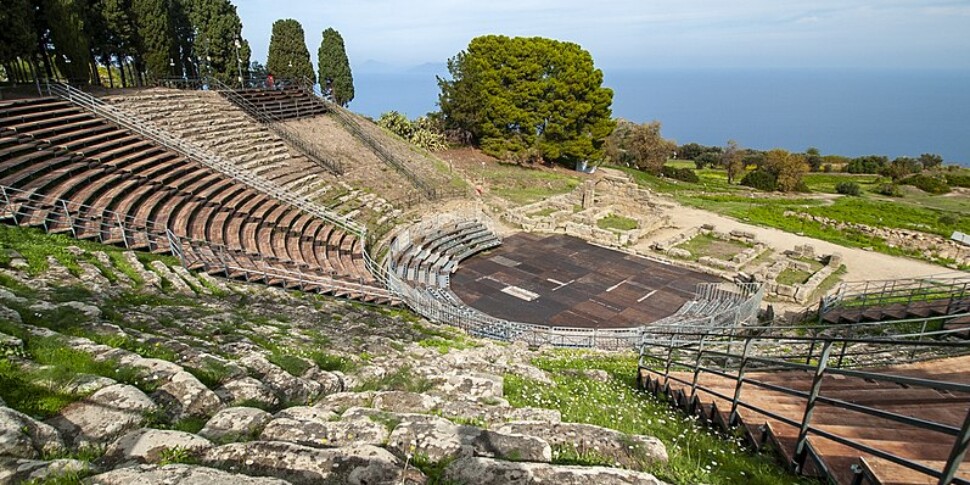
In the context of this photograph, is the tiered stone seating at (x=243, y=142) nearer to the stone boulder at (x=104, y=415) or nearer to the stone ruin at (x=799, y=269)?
the stone ruin at (x=799, y=269)

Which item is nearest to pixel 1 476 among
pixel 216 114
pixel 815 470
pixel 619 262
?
pixel 815 470

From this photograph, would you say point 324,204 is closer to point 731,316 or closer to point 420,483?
point 731,316

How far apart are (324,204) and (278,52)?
2386cm

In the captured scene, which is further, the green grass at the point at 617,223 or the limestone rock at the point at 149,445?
the green grass at the point at 617,223

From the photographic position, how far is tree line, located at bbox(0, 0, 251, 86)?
2241 centimetres

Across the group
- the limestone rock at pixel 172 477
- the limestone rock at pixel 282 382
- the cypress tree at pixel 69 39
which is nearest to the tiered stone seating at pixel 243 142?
the cypress tree at pixel 69 39

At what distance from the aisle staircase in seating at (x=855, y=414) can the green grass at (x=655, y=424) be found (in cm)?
25

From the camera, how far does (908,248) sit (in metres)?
29.1

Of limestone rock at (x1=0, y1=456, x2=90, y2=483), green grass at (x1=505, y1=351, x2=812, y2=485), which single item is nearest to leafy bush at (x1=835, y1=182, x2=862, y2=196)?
green grass at (x1=505, y1=351, x2=812, y2=485)

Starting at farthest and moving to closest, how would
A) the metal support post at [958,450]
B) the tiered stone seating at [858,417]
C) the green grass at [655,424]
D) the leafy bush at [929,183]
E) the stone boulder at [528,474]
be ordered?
the leafy bush at [929,183]
the green grass at [655,424]
the tiered stone seating at [858,417]
the stone boulder at [528,474]
the metal support post at [958,450]

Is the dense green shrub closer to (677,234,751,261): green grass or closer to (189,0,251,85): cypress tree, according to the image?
(677,234,751,261): green grass

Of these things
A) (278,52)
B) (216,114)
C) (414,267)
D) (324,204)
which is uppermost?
(278,52)

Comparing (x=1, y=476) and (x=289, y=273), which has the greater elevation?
(x=1, y=476)

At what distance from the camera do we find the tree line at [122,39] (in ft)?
73.5
